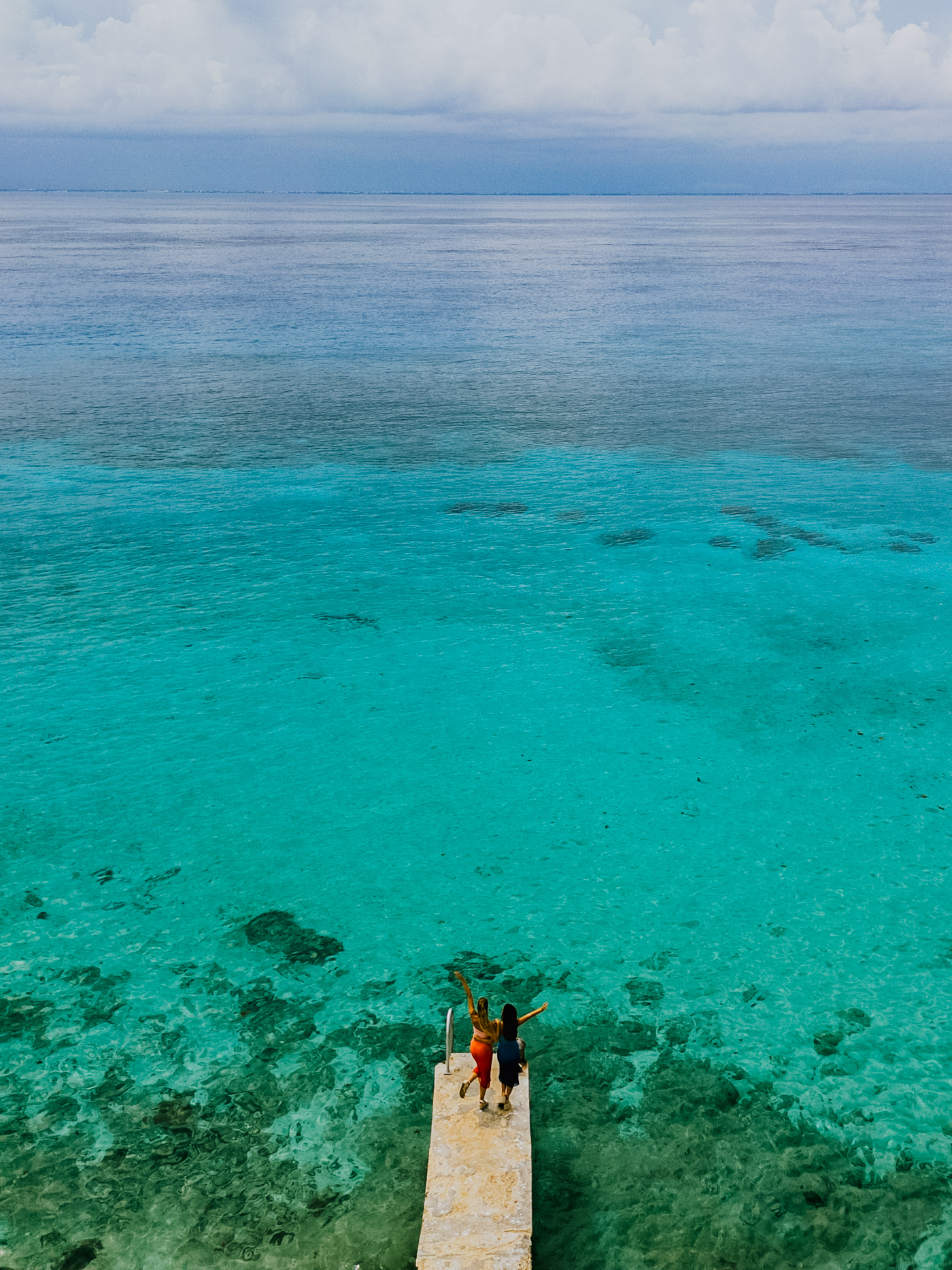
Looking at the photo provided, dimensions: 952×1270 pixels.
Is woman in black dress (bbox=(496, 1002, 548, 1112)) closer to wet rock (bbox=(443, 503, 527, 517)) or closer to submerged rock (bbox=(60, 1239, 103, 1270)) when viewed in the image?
submerged rock (bbox=(60, 1239, 103, 1270))

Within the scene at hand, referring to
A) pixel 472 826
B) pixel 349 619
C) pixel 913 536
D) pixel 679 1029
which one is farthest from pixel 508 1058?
pixel 913 536

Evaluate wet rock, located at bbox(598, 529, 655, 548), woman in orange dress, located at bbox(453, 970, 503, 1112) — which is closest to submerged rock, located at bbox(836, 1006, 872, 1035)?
woman in orange dress, located at bbox(453, 970, 503, 1112)

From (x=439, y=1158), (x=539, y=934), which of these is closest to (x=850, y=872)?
(x=539, y=934)

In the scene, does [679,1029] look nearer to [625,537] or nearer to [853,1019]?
[853,1019]

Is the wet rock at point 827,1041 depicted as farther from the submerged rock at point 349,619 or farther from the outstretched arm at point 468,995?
the submerged rock at point 349,619

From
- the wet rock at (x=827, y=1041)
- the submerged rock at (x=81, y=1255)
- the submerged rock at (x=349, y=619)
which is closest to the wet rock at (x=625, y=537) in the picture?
the submerged rock at (x=349, y=619)

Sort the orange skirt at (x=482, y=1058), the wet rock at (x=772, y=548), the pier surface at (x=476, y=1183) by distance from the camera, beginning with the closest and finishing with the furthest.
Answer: the pier surface at (x=476, y=1183)
the orange skirt at (x=482, y=1058)
the wet rock at (x=772, y=548)
